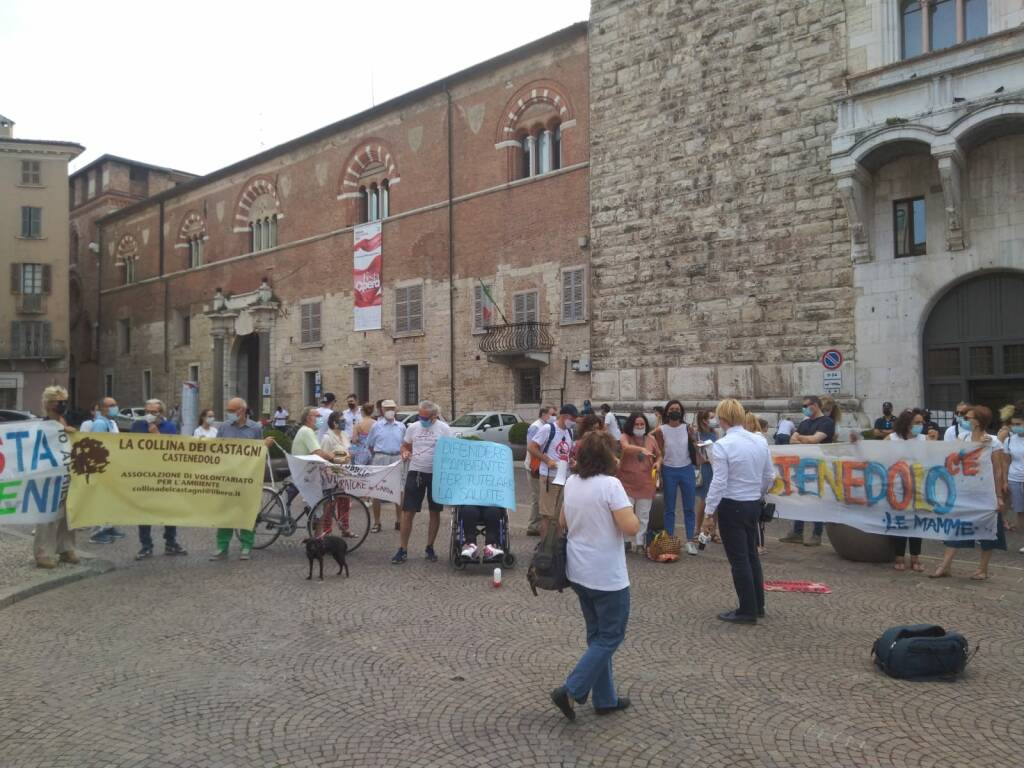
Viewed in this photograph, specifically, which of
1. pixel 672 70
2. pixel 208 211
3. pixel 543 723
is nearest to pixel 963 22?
pixel 672 70

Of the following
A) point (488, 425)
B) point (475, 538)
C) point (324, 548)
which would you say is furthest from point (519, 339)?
point (324, 548)

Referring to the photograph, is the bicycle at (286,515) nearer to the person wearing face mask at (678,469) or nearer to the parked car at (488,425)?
the person wearing face mask at (678,469)

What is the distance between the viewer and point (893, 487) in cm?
863

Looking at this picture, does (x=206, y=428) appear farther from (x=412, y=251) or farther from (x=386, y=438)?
(x=412, y=251)

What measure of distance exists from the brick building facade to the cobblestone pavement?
17279 mm

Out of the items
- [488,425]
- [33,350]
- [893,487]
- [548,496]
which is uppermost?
[33,350]

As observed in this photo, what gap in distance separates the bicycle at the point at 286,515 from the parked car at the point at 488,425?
1340 cm

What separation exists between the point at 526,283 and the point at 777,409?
403 inches

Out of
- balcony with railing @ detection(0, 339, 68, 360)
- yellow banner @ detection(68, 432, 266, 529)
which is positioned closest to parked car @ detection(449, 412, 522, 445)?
yellow banner @ detection(68, 432, 266, 529)

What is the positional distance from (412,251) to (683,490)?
22.4 m

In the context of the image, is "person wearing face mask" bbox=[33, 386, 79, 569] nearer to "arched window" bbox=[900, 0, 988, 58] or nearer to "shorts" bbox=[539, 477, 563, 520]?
"shorts" bbox=[539, 477, 563, 520]

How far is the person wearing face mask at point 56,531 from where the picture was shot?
27.8ft

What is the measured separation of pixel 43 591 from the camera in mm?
7633

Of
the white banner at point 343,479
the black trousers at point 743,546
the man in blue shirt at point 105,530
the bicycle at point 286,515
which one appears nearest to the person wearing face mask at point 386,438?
the bicycle at point 286,515
